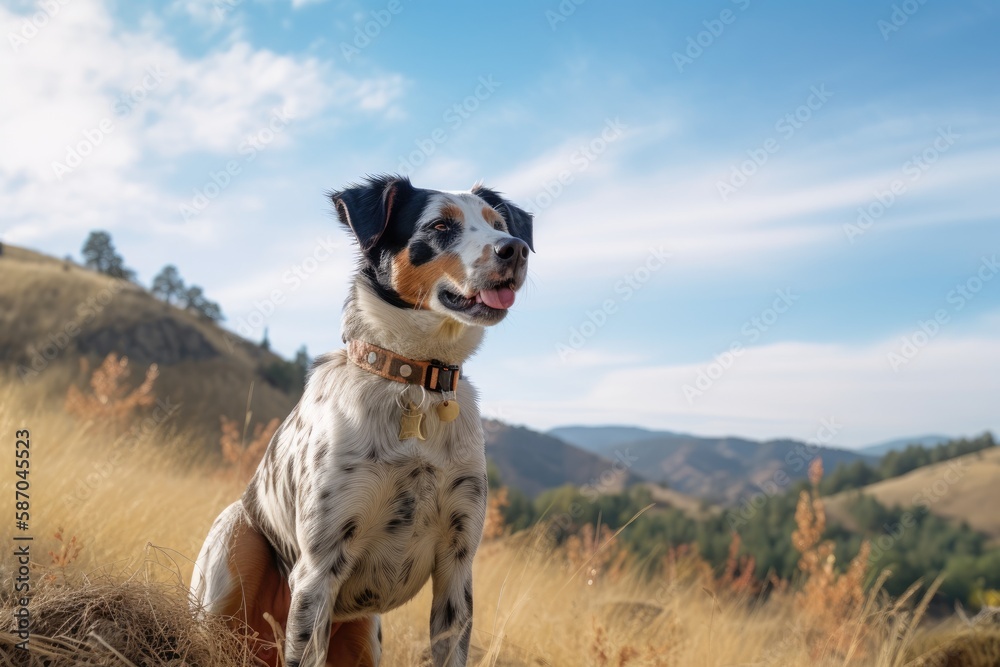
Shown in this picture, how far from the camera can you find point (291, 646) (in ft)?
11.8

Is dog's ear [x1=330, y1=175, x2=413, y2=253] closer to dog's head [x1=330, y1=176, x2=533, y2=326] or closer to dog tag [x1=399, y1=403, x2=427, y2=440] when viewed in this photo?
dog's head [x1=330, y1=176, x2=533, y2=326]

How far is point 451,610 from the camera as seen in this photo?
3875 mm

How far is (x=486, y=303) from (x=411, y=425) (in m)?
0.65

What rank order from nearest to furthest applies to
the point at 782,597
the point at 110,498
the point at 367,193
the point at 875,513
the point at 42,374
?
the point at 367,193, the point at 110,498, the point at 782,597, the point at 42,374, the point at 875,513

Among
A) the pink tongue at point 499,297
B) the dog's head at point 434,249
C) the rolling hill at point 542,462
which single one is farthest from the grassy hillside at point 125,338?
the rolling hill at point 542,462

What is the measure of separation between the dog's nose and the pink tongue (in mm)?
152

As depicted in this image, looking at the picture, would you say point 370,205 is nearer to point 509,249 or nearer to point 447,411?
point 509,249

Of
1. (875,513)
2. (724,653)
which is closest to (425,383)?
(724,653)

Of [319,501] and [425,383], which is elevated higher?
[425,383]

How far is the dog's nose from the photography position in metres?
3.71

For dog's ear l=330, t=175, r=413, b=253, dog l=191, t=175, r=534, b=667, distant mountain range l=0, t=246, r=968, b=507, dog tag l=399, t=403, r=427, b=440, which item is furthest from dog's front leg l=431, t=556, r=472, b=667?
distant mountain range l=0, t=246, r=968, b=507

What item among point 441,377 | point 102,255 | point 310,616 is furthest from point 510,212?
point 102,255

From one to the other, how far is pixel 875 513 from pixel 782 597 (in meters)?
43.1

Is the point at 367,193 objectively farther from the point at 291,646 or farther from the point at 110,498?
the point at 110,498
